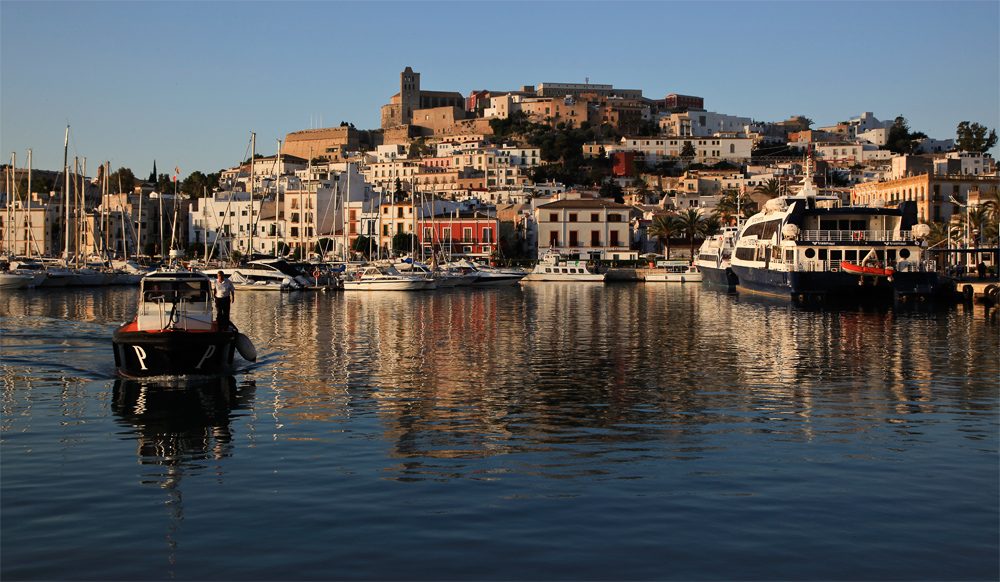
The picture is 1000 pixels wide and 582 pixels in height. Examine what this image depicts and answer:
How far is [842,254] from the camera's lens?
5012cm

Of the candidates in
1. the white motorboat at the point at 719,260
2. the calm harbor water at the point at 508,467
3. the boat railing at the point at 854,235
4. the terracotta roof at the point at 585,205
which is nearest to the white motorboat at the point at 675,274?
the white motorboat at the point at 719,260

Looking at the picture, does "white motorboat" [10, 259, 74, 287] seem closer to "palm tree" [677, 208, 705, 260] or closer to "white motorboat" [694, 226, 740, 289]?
"white motorboat" [694, 226, 740, 289]

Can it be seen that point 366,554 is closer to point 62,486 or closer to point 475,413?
point 62,486

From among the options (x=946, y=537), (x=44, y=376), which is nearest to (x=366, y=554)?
(x=946, y=537)

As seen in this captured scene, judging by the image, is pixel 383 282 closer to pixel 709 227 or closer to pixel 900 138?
pixel 709 227

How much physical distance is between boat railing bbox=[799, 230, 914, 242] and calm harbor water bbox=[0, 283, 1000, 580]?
2691cm

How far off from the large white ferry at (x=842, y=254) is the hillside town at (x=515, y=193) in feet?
19.1

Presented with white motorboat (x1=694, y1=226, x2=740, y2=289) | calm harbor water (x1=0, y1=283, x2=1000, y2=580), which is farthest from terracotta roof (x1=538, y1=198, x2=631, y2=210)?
calm harbor water (x1=0, y1=283, x2=1000, y2=580)

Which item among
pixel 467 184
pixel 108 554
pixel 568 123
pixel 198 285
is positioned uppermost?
pixel 568 123

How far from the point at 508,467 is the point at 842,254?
4323cm

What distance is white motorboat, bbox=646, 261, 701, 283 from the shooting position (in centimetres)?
8038

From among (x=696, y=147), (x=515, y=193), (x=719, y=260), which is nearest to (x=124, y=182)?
(x=515, y=193)

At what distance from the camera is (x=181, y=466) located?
474 inches

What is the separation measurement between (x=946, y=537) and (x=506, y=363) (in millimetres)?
14384
